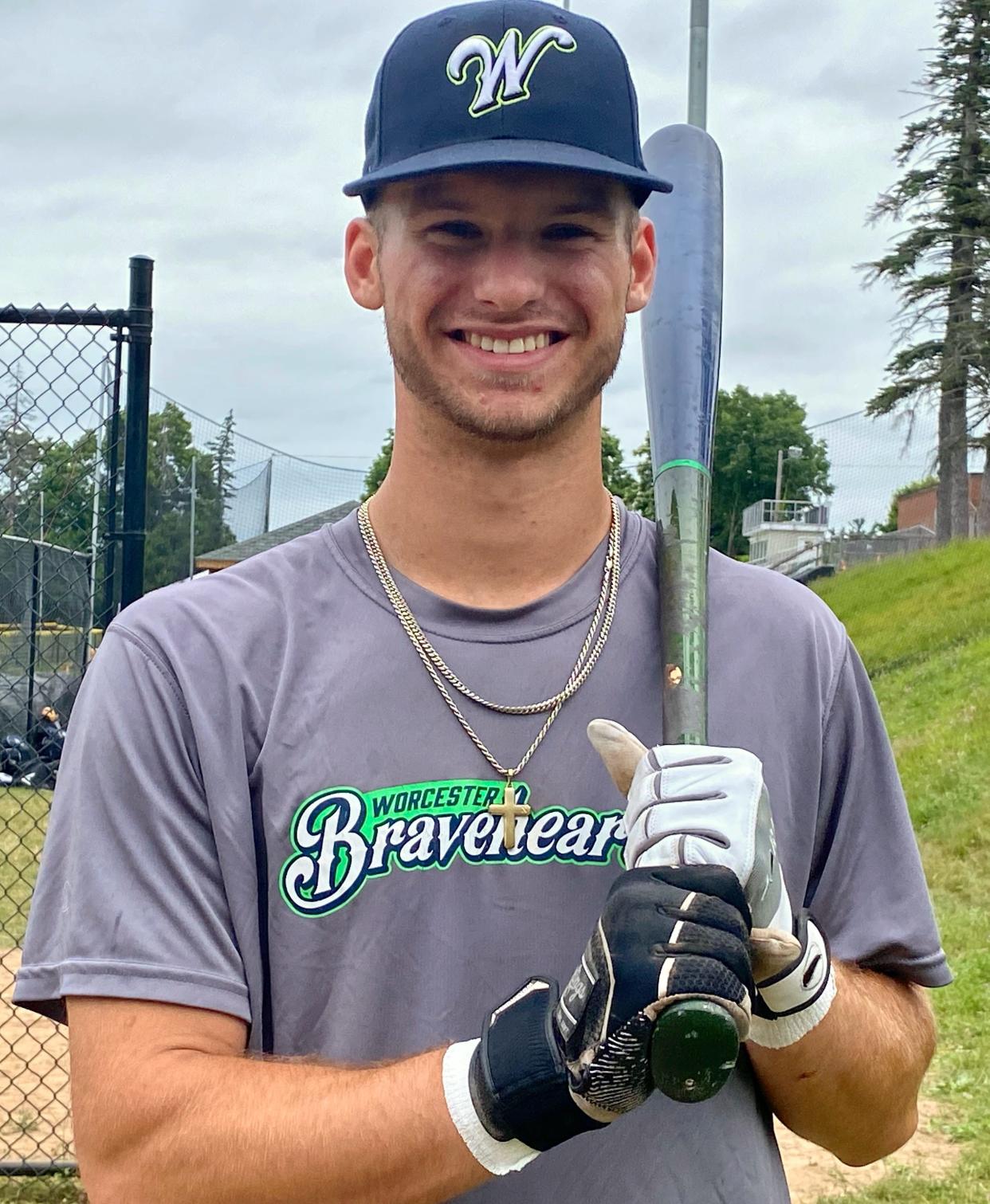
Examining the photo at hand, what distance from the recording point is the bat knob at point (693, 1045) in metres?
1.32

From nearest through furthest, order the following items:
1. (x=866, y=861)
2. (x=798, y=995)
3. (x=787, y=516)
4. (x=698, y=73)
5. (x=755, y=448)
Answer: (x=798, y=995) → (x=866, y=861) → (x=698, y=73) → (x=787, y=516) → (x=755, y=448)

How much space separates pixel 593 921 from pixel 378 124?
3.70 feet

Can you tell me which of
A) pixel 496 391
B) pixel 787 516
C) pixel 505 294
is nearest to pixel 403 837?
pixel 496 391

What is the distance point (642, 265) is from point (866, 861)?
3.10 feet

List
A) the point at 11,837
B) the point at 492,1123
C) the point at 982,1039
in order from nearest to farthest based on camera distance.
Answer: the point at 492,1123 < the point at 982,1039 < the point at 11,837

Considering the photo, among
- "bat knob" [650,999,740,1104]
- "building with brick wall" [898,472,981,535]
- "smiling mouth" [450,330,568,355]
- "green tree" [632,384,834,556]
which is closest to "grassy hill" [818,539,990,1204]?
"bat knob" [650,999,740,1104]

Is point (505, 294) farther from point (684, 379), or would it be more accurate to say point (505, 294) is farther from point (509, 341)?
point (684, 379)

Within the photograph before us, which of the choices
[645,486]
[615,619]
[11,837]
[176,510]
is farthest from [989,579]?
[645,486]

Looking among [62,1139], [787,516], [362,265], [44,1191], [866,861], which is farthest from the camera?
[787,516]

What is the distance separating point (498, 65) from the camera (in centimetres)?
177

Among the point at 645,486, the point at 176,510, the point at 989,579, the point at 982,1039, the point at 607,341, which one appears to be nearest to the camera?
the point at 607,341

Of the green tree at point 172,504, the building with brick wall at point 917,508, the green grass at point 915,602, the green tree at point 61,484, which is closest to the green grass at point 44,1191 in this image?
the green tree at point 61,484

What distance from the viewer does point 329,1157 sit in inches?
57.7

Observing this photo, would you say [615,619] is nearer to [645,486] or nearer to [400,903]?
[400,903]
